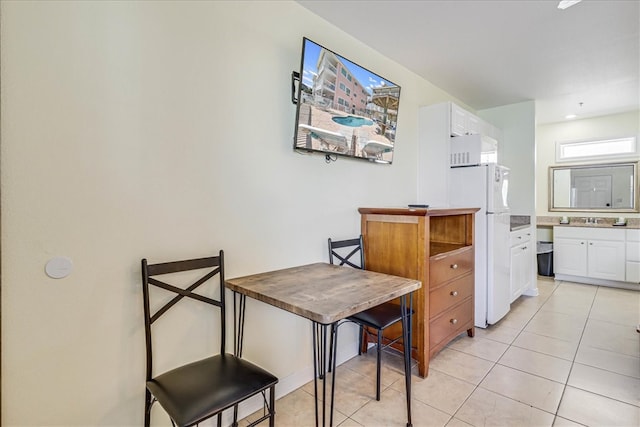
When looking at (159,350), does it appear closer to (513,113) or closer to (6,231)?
(6,231)

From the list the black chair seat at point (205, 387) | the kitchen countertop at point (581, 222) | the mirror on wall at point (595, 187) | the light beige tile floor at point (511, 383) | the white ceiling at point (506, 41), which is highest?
the white ceiling at point (506, 41)

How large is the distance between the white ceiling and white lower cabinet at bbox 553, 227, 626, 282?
187cm

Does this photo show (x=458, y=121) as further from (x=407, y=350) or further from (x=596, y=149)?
(x=596, y=149)

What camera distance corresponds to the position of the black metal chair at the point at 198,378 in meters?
1.15

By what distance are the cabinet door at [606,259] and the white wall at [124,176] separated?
187 inches

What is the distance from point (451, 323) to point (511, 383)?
56cm

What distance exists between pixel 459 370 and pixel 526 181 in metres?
2.93

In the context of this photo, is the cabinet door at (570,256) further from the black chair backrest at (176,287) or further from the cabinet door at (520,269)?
the black chair backrest at (176,287)

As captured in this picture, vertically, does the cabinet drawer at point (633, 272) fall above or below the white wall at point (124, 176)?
below

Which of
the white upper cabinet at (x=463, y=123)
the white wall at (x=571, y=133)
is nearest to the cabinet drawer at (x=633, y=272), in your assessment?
the white wall at (x=571, y=133)

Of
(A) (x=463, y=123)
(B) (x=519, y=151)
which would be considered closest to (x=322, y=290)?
(A) (x=463, y=123)

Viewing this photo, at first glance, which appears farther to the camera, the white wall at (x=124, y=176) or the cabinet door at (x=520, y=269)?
the cabinet door at (x=520, y=269)

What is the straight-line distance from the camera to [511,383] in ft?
7.06

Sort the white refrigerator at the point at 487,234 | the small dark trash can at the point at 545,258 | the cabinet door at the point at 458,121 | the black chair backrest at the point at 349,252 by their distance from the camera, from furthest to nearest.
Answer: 1. the small dark trash can at the point at 545,258
2. the cabinet door at the point at 458,121
3. the white refrigerator at the point at 487,234
4. the black chair backrest at the point at 349,252
